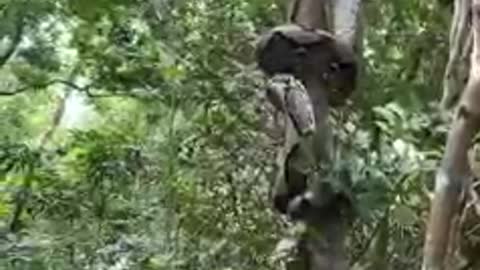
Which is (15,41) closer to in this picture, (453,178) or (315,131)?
(315,131)

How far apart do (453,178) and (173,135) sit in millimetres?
1221

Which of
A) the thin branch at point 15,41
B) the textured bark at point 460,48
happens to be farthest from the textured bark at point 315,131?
the thin branch at point 15,41

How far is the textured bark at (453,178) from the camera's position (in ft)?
4.16

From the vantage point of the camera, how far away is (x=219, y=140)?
7.60ft

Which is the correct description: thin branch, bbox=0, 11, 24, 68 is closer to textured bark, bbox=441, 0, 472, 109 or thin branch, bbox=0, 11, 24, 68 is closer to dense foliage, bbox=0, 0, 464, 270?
dense foliage, bbox=0, 0, 464, 270

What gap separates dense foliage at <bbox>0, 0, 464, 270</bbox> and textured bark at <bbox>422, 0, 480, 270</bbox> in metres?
0.49

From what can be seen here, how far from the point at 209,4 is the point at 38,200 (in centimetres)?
67

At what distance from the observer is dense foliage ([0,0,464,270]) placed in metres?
2.10

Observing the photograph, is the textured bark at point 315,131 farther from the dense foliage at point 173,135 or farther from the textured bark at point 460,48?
the textured bark at point 460,48

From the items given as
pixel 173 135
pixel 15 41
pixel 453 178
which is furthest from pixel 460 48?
pixel 15 41

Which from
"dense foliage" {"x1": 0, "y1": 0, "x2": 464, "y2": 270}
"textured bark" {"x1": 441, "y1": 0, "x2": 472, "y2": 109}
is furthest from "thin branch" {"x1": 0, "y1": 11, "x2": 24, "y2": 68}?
"textured bark" {"x1": 441, "y1": 0, "x2": 472, "y2": 109}

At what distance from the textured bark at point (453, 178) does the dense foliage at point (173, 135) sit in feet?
1.62

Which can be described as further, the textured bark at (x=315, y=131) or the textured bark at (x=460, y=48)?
the textured bark at (x=315, y=131)

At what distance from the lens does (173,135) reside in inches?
95.6
